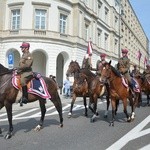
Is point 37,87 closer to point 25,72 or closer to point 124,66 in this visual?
point 25,72

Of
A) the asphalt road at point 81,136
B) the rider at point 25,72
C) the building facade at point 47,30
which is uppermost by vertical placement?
the building facade at point 47,30

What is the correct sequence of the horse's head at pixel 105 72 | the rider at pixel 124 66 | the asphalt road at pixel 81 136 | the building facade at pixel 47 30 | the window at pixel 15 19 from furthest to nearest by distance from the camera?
the window at pixel 15 19
the building facade at pixel 47 30
the rider at pixel 124 66
the horse's head at pixel 105 72
the asphalt road at pixel 81 136

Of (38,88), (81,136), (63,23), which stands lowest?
(81,136)

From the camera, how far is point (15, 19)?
117 feet

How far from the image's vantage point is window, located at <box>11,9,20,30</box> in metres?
35.4

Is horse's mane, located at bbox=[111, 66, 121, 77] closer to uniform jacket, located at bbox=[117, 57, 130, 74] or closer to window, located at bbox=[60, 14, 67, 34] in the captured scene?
uniform jacket, located at bbox=[117, 57, 130, 74]

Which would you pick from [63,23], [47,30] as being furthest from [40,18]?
[63,23]

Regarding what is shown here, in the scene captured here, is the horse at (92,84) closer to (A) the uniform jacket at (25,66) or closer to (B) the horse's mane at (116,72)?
(B) the horse's mane at (116,72)

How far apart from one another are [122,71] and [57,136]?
4.18m

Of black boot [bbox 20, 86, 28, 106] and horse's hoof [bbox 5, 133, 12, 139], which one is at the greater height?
black boot [bbox 20, 86, 28, 106]

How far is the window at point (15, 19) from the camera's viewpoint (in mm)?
35428

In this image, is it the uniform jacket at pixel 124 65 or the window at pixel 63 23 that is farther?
the window at pixel 63 23

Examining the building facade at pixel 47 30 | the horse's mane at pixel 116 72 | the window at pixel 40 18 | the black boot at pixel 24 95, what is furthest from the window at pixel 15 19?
the black boot at pixel 24 95

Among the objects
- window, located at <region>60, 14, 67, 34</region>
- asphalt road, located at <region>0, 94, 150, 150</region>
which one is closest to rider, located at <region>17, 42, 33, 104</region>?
A: asphalt road, located at <region>0, 94, 150, 150</region>
